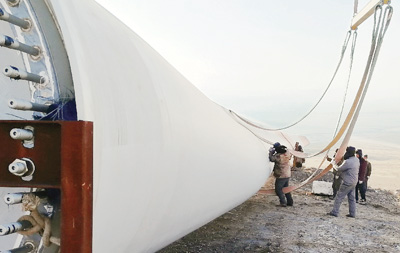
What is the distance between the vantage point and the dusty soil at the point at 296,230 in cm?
393

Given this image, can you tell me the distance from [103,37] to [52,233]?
2.43ft

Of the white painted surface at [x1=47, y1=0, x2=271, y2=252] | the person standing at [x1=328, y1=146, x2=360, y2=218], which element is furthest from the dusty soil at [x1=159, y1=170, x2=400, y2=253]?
the white painted surface at [x1=47, y1=0, x2=271, y2=252]

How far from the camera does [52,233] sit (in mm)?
1263

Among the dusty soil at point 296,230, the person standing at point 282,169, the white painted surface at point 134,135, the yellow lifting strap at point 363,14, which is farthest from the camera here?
the person standing at point 282,169

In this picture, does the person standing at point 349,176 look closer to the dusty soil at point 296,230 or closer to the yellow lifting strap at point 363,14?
the dusty soil at point 296,230

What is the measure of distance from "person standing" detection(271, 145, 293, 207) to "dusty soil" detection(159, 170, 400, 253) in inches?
8.1

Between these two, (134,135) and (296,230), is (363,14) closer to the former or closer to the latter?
(296,230)

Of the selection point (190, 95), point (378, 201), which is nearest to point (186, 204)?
point (190, 95)

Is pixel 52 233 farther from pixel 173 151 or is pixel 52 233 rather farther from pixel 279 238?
pixel 279 238

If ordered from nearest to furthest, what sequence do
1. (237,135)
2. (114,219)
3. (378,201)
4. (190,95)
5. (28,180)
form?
(28,180) → (114,219) → (190,95) → (237,135) → (378,201)

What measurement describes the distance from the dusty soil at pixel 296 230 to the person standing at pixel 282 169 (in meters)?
0.21

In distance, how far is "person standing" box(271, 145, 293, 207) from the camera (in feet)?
19.0

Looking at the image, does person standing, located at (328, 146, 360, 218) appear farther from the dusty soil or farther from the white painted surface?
the white painted surface

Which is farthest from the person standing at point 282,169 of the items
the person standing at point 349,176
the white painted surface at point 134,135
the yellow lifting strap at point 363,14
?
the white painted surface at point 134,135
